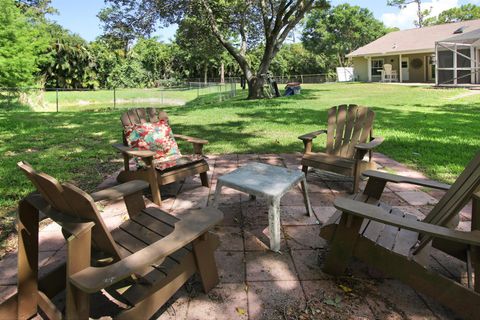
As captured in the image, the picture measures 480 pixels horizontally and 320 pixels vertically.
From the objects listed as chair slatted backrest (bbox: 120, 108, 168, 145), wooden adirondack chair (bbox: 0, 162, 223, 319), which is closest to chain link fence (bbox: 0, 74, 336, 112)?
chair slatted backrest (bbox: 120, 108, 168, 145)

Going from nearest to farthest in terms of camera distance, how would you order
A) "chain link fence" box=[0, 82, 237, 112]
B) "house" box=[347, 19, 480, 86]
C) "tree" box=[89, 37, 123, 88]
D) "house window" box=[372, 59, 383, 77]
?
"chain link fence" box=[0, 82, 237, 112] < "house" box=[347, 19, 480, 86] < "tree" box=[89, 37, 123, 88] < "house window" box=[372, 59, 383, 77]

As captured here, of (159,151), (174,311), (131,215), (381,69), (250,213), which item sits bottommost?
(174,311)

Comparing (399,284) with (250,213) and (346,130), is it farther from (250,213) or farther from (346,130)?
(346,130)

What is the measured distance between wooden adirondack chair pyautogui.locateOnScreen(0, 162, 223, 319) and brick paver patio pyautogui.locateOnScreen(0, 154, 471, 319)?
19 cm

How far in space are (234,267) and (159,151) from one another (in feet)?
6.54

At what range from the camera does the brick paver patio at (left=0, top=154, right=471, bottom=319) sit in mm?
2030

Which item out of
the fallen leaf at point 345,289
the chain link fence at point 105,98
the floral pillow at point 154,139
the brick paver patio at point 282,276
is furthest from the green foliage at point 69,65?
the fallen leaf at point 345,289

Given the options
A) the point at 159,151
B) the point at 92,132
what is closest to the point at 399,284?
the point at 159,151

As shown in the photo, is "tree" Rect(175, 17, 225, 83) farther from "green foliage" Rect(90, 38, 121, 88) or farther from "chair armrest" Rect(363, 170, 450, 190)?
"chair armrest" Rect(363, 170, 450, 190)

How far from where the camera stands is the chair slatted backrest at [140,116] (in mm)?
4291

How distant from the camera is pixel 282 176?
3.14 metres

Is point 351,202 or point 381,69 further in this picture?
point 381,69

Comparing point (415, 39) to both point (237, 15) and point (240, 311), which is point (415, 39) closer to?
point (237, 15)

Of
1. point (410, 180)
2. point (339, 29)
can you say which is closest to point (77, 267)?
point (410, 180)
